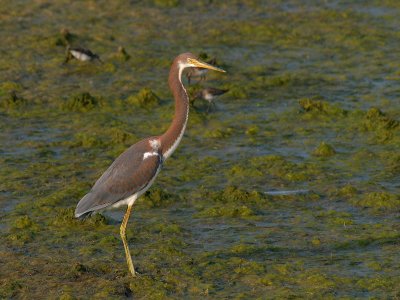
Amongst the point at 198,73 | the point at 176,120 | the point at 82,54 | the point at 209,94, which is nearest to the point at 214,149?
the point at 209,94

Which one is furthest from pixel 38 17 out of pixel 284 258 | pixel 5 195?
pixel 284 258

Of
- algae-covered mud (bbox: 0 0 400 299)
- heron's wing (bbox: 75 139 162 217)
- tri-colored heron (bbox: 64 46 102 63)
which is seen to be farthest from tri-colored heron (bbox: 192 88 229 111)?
heron's wing (bbox: 75 139 162 217)

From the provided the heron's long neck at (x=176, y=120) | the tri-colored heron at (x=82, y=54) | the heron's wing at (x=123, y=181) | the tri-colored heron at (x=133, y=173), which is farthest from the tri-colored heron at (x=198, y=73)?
the heron's wing at (x=123, y=181)

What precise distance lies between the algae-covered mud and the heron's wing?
25.0 inches

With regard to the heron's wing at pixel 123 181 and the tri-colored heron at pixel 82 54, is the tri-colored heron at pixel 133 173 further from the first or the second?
the tri-colored heron at pixel 82 54

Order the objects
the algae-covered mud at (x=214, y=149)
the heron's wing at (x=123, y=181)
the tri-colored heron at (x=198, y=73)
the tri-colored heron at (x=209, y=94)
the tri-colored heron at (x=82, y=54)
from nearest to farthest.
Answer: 1. the algae-covered mud at (x=214, y=149)
2. the heron's wing at (x=123, y=181)
3. the tri-colored heron at (x=209, y=94)
4. the tri-colored heron at (x=198, y=73)
5. the tri-colored heron at (x=82, y=54)

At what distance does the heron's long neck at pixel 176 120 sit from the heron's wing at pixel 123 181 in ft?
0.55

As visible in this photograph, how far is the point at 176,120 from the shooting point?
11.0 m

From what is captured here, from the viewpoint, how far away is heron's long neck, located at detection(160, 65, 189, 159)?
11.0 m

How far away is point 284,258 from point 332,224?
1.22 metres

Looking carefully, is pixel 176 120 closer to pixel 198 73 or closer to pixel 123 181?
pixel 123 181

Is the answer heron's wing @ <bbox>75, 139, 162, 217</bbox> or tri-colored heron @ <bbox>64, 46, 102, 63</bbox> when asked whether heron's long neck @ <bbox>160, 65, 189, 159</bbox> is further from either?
tri-colored heron @ <bbox>64, 46, 102, 63</bbox>

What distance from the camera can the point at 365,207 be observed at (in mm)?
12430

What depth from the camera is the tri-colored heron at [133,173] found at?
420 inches
